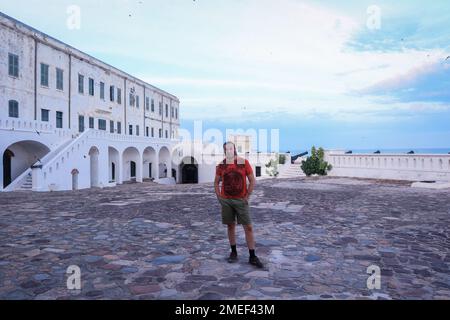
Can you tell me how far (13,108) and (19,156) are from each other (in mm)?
2887

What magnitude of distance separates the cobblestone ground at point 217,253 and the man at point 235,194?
0.37 metres

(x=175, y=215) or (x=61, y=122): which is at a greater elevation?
(x=61, y=122)

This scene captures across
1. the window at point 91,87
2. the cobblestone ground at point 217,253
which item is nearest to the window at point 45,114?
the window at point 91,87

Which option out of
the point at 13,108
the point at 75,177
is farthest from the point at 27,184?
the point at 13,108

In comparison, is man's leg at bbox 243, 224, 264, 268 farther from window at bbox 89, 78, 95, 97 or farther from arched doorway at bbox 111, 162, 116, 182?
arched doorway at bbox 111, 162, 116, 182

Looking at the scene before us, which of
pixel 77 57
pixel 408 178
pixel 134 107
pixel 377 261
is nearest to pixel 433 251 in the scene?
pixel 377 261

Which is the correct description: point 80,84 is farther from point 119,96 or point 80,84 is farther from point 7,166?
point 7,166

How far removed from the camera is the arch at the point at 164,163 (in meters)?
36.0

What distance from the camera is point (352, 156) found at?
1936 cm

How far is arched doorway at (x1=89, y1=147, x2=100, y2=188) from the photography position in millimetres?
23266

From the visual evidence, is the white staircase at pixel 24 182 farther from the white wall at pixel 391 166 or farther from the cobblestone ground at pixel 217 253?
the white wall at pixel 391 166

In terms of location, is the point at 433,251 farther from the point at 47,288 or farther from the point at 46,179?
the point at 46,179

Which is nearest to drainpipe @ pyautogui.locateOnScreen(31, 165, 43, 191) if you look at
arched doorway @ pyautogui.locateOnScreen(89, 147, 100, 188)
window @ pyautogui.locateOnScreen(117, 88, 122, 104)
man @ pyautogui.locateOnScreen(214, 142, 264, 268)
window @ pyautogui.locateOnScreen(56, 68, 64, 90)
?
arched doorway @ pyautogui.locateOnScreen(89, 147, 100, 188)
